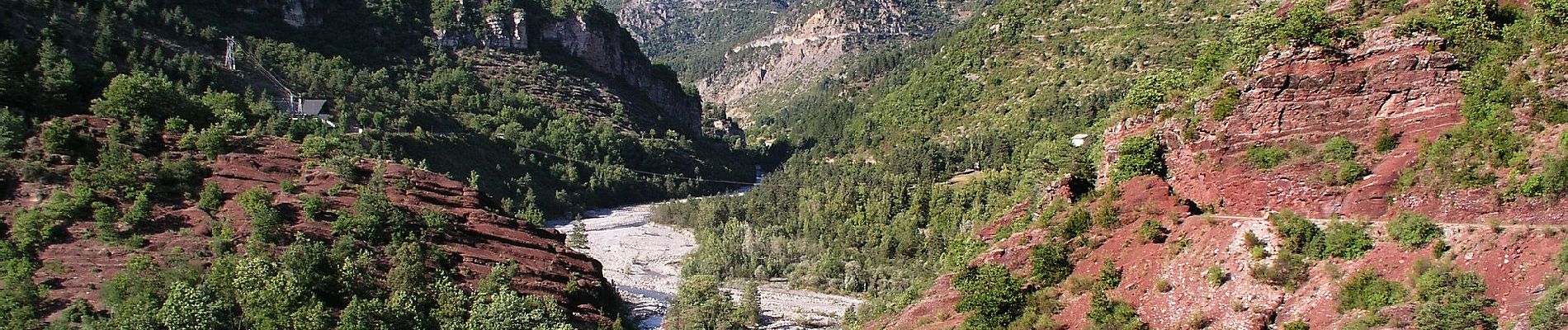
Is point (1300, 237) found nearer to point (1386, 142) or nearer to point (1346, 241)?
point (1346, 241)

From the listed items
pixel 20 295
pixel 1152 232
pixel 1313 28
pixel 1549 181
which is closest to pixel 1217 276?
pixel 1152 232

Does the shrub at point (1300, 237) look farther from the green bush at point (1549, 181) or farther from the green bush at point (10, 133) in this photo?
the green bush at point (10, 133)

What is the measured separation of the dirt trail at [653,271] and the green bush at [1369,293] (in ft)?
121

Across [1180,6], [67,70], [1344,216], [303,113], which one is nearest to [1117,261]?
[1344,216]

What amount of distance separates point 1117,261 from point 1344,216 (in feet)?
19.3

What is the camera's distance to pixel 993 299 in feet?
94.9

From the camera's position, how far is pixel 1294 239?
23641mm

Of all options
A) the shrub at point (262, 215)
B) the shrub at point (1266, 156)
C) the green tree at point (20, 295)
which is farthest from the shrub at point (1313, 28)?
the green tree at point (20, 295)

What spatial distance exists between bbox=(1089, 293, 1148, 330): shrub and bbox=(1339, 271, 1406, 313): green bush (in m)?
4.86

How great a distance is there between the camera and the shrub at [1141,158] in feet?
98.4

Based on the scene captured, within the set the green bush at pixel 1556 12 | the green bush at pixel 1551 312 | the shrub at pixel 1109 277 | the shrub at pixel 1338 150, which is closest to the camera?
the green bush at pixel 1551 312

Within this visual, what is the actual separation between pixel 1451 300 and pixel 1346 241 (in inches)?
132

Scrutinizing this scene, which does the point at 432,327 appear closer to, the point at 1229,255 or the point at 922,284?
the point at 922,284

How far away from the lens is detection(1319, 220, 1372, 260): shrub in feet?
74.9
